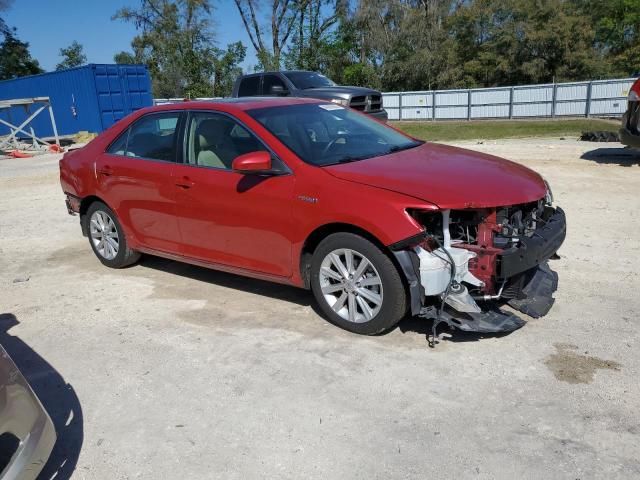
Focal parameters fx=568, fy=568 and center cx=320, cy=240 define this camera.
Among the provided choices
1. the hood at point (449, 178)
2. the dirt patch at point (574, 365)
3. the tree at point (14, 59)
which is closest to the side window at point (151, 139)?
the hood at point (449, 178)

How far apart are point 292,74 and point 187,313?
10949mm

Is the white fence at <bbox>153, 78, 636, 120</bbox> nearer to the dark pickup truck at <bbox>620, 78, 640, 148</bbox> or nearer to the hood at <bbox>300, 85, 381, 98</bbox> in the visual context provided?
the hood at <bbox>300, 85, 381, 98</bbox>

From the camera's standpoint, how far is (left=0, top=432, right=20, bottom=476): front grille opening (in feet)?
7.50

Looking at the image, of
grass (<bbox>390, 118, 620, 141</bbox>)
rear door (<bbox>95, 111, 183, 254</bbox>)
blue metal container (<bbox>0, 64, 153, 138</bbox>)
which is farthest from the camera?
blue metal container (<bbox>0, 64, 153, 138</bbox>)

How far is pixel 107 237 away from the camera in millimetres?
5883

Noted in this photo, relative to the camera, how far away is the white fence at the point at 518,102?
78.5ft

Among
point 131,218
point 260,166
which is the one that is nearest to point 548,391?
point 260,166

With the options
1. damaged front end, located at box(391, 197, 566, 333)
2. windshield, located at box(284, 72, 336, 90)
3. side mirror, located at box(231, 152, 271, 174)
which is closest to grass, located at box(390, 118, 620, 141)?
windshield, located at box(284, 72, 336, 90)

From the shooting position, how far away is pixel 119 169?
17.8 ft

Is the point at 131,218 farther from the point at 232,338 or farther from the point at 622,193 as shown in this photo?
the point at 622,193

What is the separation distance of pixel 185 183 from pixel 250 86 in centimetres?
1081

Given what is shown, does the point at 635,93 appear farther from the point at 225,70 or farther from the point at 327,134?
the point at 225,70

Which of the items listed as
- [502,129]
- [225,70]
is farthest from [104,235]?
[225,70]

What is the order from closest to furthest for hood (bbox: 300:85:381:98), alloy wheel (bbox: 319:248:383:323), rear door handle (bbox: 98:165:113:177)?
alloy wheel (bbox: 319:248:383:323) < rear door handle (bbox: 98:165:113:177) < hood (bbox: 300:85:381:98)
